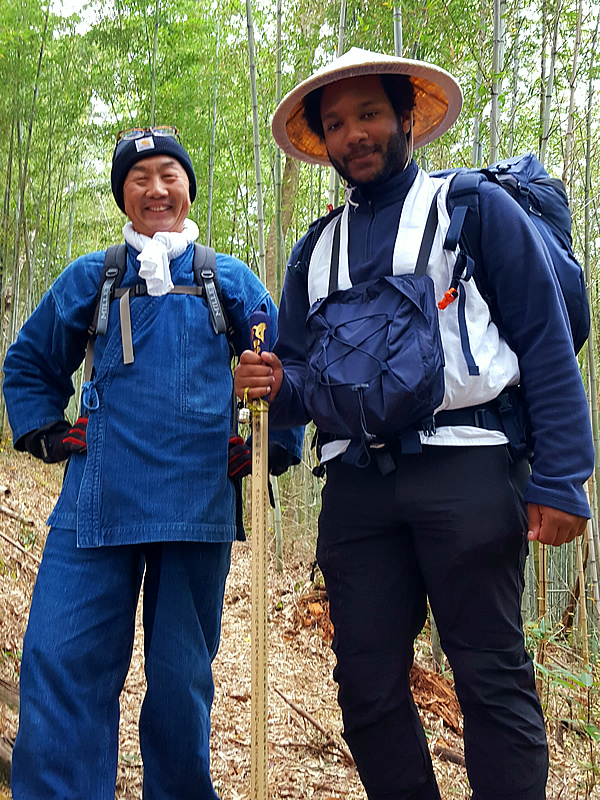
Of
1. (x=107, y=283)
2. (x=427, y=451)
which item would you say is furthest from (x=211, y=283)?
Answer: (x=427, y=451)

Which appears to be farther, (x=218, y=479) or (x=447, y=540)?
(x=218, y=479)

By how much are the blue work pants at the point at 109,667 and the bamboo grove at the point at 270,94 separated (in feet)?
4.42

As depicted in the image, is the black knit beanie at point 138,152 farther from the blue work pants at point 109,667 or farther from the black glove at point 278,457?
the blue work pants at point 109,667

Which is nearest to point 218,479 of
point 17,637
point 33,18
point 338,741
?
point 338,741

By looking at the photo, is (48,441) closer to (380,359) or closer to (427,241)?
(380,359)

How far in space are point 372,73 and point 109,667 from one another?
1574mm

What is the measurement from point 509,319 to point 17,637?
2937mm

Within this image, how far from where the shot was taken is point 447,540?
1.40m

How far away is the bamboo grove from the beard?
1158 mm

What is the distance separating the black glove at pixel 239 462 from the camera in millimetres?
1810

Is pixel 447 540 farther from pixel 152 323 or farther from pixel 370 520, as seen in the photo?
pixel 152 323

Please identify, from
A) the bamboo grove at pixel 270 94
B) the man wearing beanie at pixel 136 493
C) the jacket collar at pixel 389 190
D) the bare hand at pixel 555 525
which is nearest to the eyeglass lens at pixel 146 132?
the man wearing beanie at pixel 136 493

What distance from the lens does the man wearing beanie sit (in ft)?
5.08

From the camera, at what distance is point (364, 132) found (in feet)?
5.19
